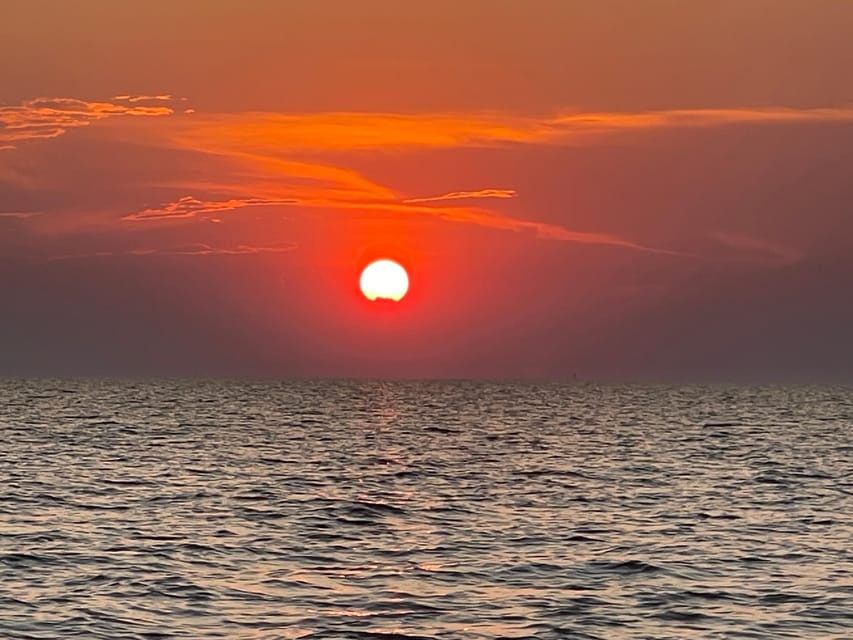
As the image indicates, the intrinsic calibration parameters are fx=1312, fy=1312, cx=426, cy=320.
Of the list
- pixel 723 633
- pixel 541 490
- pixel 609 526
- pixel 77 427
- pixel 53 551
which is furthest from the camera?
pixel 77 427

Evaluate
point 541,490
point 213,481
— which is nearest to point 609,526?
point 541,490

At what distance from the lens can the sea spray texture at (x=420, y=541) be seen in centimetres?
2595

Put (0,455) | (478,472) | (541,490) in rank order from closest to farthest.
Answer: (541,490), (478,472), (0,455)

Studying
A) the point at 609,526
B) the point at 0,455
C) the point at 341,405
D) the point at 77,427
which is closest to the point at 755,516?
the point at 609,526

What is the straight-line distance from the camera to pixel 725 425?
10912 cm

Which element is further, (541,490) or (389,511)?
(541,490)

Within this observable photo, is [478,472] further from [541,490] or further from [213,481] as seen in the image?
[213,481]

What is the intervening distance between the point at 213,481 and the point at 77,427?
142 ft

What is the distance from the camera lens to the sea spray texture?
85.1ft

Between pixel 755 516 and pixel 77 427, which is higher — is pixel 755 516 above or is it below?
below

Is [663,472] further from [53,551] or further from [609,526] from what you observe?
[53,551]

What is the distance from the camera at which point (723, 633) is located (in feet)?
82.1

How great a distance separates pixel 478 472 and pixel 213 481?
1256cm

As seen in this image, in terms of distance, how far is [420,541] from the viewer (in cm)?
3600
